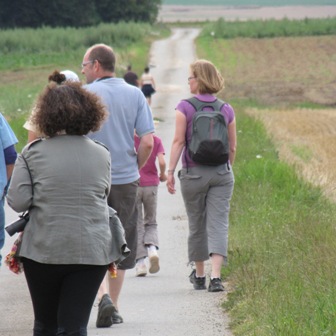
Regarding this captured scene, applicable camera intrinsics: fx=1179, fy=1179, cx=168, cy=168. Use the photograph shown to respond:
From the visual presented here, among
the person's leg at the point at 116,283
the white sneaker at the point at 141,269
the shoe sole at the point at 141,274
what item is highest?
the person's leg at the point at 116,283

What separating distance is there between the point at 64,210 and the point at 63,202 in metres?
0.04

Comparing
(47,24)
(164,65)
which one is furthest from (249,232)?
(47,24)

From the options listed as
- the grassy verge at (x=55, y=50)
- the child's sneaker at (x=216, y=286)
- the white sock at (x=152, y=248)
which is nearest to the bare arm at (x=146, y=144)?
the child's sneaker at (x=216, y=286)

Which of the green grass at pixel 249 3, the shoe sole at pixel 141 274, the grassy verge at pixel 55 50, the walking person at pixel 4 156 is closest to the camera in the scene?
the walking person at pixel 4 156

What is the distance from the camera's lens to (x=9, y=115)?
26969mm

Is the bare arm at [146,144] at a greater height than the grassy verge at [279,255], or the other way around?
the bare arm at [146,144]

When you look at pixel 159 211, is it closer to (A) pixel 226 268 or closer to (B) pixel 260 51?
(A) pixel 226 268

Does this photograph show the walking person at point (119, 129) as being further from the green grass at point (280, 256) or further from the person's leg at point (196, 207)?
the person's leg at point (196, 207)

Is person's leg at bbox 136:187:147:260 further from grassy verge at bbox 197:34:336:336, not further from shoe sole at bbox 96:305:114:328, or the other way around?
shoe sole at bbox 96:305:114:328

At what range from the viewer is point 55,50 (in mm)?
73812

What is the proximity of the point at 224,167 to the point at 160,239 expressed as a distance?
307 cm

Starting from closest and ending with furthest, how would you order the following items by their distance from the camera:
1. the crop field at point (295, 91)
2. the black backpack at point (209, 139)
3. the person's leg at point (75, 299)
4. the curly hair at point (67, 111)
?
the person's leg at point (75, 299)
the curly hair at point (67, 111)
the black backpack at point (209, 139)
the crop field at point (295, 91)

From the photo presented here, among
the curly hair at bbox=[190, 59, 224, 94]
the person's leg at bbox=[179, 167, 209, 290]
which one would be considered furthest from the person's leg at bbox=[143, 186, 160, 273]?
the curly hair at bbox=[190, 59, 224, 94]

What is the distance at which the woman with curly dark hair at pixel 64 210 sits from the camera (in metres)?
5.45
